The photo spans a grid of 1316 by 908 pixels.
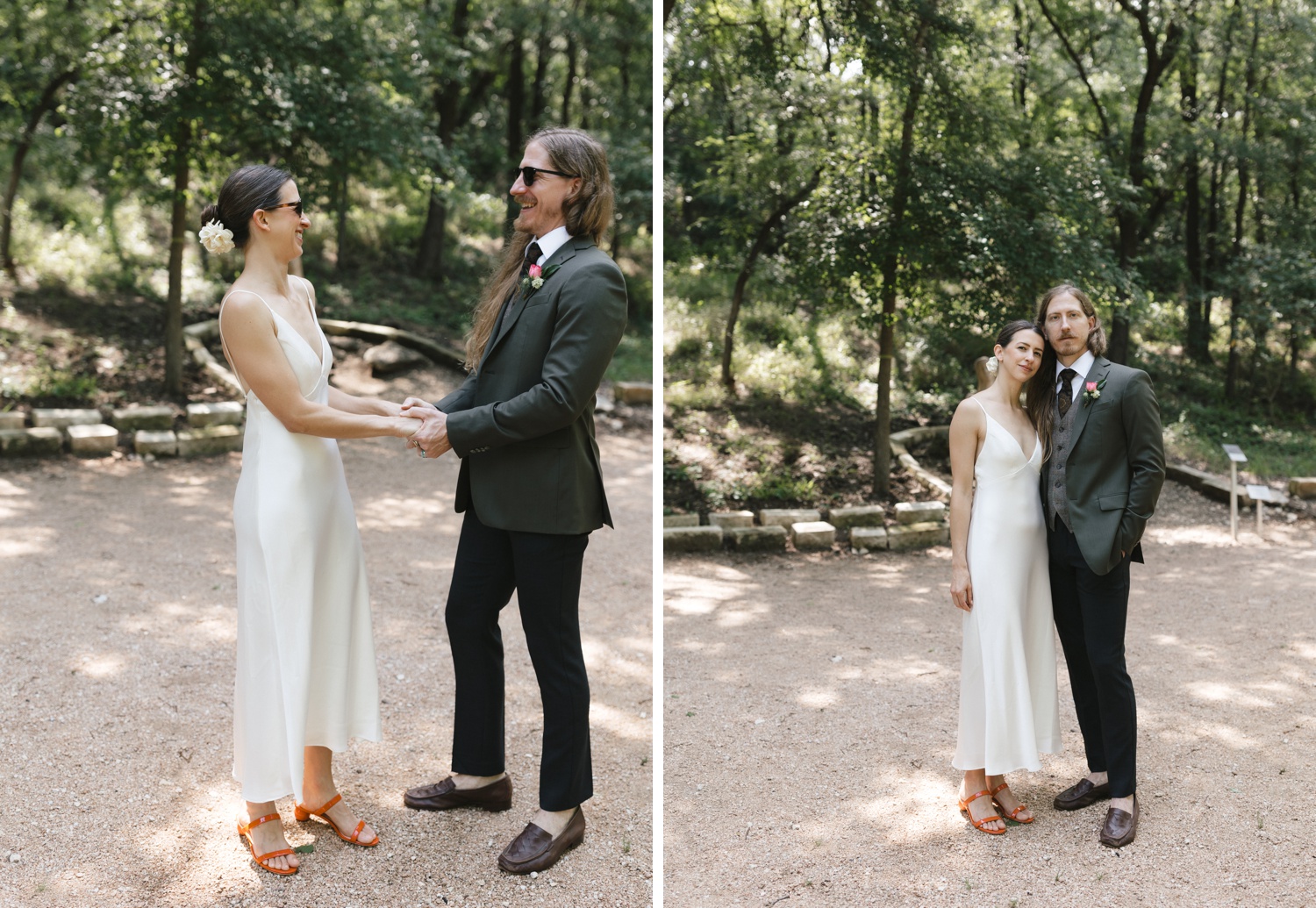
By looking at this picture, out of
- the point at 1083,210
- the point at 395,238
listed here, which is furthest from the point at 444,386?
the point at 1083,210

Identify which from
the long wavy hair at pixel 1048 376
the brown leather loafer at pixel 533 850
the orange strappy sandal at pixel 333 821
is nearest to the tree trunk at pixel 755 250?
the long wavy hair at pixel 1048 376

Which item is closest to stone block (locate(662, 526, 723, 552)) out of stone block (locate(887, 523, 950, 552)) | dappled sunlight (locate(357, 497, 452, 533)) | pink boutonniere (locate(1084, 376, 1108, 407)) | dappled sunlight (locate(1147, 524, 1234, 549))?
stone block (locate(887, 523, 950, 552))

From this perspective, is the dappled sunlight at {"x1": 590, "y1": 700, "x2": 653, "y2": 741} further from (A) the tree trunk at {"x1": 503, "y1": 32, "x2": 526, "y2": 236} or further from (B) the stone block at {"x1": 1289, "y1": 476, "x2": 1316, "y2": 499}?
(A) the tree trunk at {"x1": 503, "y1": 32, "x2": 526, "y2": 236}

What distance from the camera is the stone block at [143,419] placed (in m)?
8.51

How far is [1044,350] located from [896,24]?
15.2 ft

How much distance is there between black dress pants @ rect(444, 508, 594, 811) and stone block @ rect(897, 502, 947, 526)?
17.1ft

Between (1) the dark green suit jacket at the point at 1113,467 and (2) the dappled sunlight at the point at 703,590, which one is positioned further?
(2) the dappled sunlight at the point at 703,590

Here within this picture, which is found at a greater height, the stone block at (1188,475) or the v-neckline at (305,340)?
the v-neckline at (305,340)

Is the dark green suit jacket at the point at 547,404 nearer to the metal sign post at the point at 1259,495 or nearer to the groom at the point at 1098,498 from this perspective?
the groom at the point at 1098,498

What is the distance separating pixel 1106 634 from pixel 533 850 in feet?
6.58

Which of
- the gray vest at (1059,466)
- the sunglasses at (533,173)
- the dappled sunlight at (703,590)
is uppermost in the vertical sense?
the sunglasses at (533,173)

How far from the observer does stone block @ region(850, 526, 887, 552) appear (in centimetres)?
777

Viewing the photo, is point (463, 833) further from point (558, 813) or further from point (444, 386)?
point (444, 386)

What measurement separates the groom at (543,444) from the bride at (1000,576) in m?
1.31
